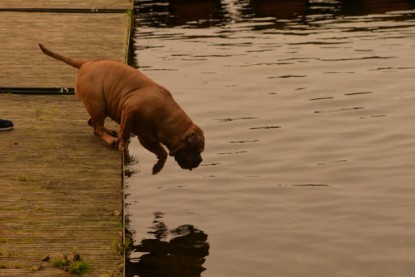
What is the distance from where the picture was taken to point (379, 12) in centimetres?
1959

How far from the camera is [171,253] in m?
8.14

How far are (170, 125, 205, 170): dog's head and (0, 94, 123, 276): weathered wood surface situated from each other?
1.82ft

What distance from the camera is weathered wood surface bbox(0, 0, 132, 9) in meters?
18.2

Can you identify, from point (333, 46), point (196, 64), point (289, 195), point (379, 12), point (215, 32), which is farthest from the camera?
point (379, 12)

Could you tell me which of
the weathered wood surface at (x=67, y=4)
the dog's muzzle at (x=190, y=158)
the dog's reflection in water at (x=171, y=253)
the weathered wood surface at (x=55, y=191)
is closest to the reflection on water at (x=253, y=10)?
the weathered wood surface at (x=67, y=4)

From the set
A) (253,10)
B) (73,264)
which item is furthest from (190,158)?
(253,10)

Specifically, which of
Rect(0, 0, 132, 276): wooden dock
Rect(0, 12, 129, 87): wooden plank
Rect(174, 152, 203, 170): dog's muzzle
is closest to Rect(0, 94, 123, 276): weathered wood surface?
Rect(0, 0, 132, 276): wooden dock

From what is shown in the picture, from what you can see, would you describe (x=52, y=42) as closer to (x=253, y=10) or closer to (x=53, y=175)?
(x=253, y=10)

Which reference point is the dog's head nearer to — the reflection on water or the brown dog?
the brown dog

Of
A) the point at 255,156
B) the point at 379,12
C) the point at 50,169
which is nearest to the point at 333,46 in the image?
the point at 379,12

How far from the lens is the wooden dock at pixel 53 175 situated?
727 centimetres

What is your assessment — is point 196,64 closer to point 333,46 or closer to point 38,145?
point 333,46

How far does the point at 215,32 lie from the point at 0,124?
8.10 m

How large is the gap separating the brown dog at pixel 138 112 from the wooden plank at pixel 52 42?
A: 2.44 metres
